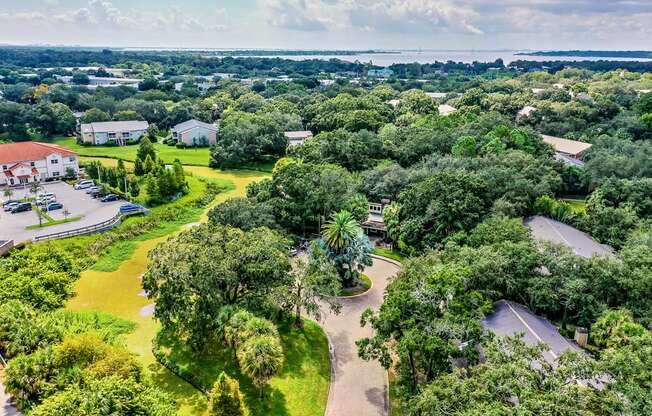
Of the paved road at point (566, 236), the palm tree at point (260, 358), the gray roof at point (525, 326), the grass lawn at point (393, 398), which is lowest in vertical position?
the grass lawn at point (393, 398)

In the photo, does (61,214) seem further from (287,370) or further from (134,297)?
(287,370)

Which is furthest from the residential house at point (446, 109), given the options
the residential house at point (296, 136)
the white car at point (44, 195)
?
the white car at point (44, 195)

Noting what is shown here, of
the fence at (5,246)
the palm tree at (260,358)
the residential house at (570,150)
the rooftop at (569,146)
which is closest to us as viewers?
the palm tree at (260,358)

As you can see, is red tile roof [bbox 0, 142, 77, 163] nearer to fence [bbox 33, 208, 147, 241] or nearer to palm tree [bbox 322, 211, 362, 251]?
fence [bbox 33, 208, 147, 241]

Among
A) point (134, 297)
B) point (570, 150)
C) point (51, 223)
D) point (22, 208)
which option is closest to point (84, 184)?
point (22, 208)

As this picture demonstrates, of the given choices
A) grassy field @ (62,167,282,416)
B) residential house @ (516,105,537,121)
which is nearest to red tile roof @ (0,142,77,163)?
grassy field @ (62,167,282,416)

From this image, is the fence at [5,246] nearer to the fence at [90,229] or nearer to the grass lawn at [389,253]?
the fence at [90,229]
